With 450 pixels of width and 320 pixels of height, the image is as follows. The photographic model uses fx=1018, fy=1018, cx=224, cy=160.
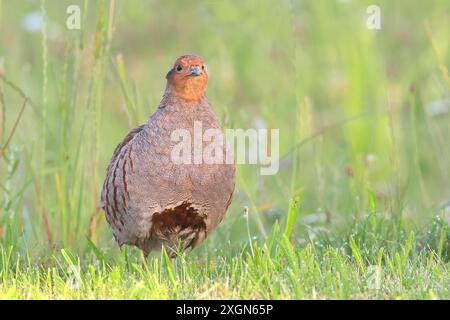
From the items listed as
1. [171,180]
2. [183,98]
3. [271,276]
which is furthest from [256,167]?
[271,276]

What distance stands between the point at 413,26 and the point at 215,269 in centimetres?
658

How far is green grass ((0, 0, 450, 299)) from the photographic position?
466cm

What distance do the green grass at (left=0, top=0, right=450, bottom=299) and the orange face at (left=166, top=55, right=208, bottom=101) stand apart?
2.13 ft

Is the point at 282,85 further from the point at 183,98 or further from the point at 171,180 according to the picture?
the point at 171,180

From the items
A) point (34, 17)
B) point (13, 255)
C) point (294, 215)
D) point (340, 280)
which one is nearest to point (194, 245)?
point (294, 215)

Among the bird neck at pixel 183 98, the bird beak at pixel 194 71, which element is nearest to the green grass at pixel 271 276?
the bird neck at pixel 183 98

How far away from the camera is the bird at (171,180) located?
521 centimetres

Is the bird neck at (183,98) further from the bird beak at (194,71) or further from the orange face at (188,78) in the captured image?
the bird beak at (194,71)

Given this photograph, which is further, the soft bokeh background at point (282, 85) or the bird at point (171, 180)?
the soft bokeh background at point (282, 85)

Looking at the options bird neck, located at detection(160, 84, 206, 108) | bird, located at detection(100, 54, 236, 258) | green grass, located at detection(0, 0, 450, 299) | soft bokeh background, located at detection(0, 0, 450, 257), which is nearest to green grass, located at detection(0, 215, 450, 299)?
green grass, located at detection(0, 0, 450, 299)

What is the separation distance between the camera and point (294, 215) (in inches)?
208

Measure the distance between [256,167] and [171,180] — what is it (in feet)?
9.80

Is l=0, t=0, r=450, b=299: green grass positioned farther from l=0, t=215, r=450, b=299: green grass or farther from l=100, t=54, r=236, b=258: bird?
l=100, t=54, r=236, b=258: bird

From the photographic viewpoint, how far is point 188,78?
5.34 metres
